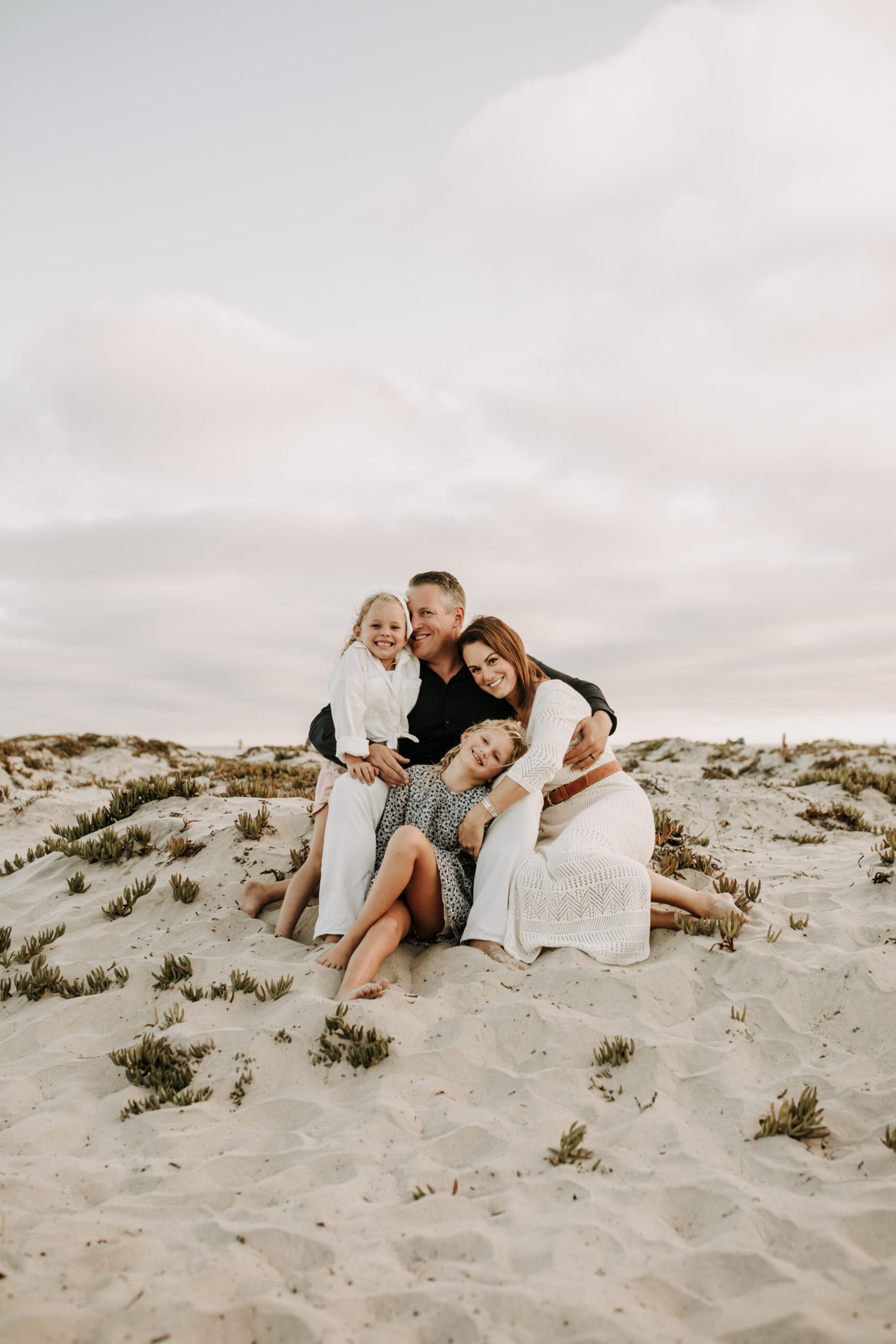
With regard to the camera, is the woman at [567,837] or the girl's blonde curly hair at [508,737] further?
the girl's blonde curly hair at [508,737]

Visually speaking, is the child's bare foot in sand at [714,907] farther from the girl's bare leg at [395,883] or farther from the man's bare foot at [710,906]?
the girl's bare leg at [395,883]

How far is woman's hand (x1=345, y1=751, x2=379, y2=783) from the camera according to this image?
5938 mm

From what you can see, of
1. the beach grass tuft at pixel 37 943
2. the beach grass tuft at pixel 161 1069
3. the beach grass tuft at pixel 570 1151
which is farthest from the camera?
the beach grass tuft at pixel 37 943

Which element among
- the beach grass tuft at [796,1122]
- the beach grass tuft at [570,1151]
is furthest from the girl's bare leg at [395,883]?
the beach grass tuft at [796,1122]

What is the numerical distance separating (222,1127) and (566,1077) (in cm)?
163

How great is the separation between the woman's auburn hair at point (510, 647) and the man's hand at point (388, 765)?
939 mm

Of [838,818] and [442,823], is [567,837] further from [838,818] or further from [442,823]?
[838,818]

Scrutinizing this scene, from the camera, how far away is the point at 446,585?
21.4 feet

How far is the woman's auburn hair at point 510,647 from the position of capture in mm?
6102

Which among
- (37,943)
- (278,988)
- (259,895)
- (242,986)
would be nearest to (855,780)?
(259,895)

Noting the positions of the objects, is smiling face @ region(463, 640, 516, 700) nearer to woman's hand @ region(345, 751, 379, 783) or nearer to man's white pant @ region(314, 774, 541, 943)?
man's white pant @ region(314, 774, 541, 943)

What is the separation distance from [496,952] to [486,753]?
52.0 inches

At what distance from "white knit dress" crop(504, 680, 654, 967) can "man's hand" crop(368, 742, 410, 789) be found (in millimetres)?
852

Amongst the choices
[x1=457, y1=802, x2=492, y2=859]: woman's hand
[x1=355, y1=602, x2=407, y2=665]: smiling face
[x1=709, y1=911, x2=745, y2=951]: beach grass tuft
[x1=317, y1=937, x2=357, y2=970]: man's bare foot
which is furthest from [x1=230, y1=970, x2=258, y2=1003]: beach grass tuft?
[x1=709, y1=911, x2=745, y2=951]: beach grass tuft
